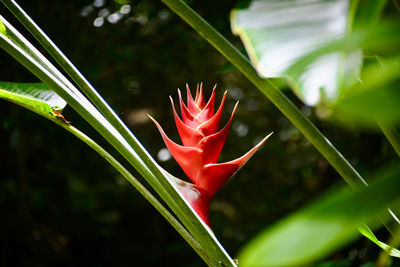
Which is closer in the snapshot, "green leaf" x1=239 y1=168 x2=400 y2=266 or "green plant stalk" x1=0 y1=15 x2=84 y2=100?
"green leaf" x1=239 y1=168 x2=400 y2=266

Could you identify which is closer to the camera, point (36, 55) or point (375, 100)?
point (375, 100)

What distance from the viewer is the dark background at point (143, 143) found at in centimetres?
140

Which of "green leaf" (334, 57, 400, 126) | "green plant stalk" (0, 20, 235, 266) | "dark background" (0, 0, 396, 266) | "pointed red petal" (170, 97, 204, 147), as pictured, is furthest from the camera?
"dark background" (0, 0, 396, 266)

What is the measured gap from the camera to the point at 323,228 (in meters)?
0.17

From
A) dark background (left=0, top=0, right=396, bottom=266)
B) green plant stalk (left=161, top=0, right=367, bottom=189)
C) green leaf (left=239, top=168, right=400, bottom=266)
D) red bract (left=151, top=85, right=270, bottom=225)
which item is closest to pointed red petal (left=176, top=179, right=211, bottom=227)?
red bract (left=151, top=85, right=270, bottom=225)

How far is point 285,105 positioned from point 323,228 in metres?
0.31

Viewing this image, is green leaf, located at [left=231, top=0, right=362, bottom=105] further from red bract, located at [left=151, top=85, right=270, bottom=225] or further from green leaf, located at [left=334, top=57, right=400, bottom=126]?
red bract, located at [left=151, top=85, right=270, bottom=225]

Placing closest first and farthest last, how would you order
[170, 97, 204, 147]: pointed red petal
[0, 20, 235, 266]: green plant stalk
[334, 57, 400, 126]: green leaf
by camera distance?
[334, 57, 400, 126]: green leaf < [0, 20, 235, 266]: green plant stalk < [170, 97, 204, 147]: pointed red petal

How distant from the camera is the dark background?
4.59 ft

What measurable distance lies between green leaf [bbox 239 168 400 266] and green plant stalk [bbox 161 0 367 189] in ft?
0.93

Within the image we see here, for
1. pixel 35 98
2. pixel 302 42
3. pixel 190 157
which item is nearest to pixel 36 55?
pixel 35 98

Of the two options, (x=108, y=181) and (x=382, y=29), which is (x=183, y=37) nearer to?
(x=108, y=181)

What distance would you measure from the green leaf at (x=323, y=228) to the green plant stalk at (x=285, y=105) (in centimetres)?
28

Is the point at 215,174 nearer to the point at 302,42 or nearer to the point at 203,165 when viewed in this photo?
the point at 203,165
